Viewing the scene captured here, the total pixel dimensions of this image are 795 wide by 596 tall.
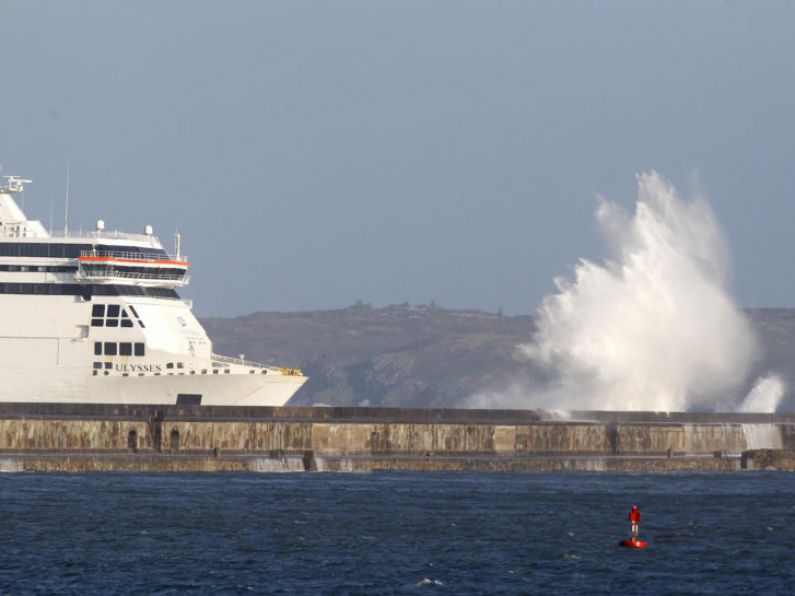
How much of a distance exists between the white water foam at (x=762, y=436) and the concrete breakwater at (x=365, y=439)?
0.03 metres

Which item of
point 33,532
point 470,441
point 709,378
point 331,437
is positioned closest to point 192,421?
point 331,437

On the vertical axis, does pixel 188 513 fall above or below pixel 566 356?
below

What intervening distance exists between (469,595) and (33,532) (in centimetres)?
1172

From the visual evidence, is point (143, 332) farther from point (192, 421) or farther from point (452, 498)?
point (452, 498)

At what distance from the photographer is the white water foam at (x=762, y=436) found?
66312mm

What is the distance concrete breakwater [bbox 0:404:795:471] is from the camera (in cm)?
5906

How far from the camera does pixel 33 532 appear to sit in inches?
1679

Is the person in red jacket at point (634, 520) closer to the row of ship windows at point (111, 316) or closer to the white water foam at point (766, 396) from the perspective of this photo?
the row of ship windows at point (111, 316)

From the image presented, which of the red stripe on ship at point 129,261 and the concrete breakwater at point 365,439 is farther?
the red stripe on ship at point 129,261

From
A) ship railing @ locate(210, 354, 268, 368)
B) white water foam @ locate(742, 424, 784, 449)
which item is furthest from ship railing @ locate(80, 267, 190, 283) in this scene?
white water foam @ locate(742, 424, 784, 449)

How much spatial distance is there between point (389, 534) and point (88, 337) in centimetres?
2811

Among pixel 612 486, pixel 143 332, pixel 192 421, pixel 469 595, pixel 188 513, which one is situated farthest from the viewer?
pixel 143 332

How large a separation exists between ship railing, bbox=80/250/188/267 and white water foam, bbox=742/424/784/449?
830 inches

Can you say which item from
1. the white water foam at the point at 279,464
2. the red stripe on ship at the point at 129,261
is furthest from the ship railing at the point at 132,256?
the white water foam at the point at 279,464
